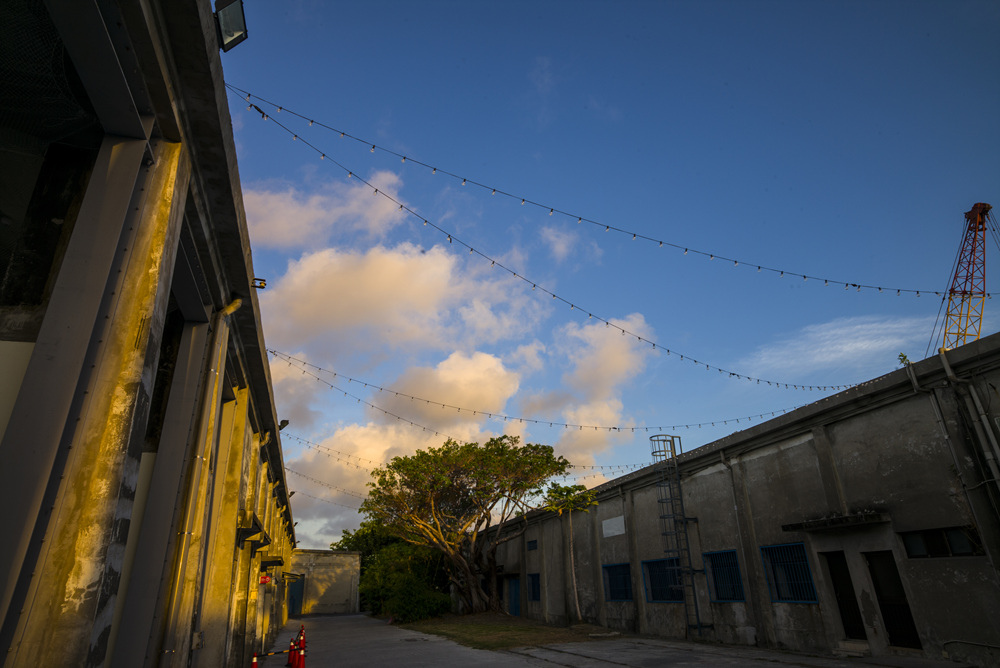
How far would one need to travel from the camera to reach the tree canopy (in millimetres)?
23094

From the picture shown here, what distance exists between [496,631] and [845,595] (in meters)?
11.7

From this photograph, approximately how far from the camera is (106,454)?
3.90 m

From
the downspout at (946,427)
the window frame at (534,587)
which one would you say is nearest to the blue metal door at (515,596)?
the window frame at (534,587)

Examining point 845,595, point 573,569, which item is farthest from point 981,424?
point 573,569

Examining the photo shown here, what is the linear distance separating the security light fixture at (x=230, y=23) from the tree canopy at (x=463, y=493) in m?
19.3

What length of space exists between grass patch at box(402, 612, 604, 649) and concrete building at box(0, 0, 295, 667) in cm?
1166

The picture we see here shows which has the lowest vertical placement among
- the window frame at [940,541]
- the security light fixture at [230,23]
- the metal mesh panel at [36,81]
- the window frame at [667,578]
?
the window frame at [667,578]

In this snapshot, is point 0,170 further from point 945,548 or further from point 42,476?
point 945,548

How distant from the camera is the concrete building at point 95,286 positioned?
3582mm

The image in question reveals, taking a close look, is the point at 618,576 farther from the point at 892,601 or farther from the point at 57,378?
the point at 57,378

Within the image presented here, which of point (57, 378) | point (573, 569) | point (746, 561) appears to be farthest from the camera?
point (573, 569)

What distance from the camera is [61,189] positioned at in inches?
187

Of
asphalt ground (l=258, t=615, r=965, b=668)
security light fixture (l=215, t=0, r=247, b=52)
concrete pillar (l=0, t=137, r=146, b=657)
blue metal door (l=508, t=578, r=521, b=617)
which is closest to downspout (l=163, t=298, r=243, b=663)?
concrete pillar (l=0, t=137, r=146, b=657)

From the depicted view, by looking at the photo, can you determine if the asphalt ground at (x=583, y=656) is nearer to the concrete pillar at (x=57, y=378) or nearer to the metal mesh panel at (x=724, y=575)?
the metal mesh panel at (x=724, y=575)
